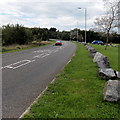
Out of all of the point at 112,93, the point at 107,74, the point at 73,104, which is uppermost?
the point at 107,74

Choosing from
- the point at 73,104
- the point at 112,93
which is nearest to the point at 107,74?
the point at 112,93

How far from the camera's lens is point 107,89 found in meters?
4.57

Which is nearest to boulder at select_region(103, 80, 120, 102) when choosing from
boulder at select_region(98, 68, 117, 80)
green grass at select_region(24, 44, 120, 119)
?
green grass at select_region(24, 44, 120, 119)

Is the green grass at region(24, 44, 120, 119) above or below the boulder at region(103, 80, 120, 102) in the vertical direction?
below

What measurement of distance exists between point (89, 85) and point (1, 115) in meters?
3.37

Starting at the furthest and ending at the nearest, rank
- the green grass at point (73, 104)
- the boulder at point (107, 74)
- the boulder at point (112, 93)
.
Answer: the boulder at point (107, 74) < the boulder at point (112, 93) < the green grass at point (73, 104)

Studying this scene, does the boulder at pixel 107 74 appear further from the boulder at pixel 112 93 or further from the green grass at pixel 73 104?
the boulder at pixel 112 93

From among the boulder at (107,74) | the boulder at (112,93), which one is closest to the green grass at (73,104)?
the boulder at (112,93)

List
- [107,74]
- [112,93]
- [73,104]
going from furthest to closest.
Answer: [107,74] → [112,93] → [73,104]

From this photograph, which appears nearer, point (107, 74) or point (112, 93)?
point (112, 93)

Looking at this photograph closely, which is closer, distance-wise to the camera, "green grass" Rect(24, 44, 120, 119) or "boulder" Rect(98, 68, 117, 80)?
"green grass" Rect(24, 44, 120, 119)

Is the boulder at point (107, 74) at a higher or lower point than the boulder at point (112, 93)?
higher

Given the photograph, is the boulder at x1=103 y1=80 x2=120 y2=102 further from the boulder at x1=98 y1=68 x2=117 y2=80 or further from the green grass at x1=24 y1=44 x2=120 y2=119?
the boulder at x1=98 y1=68 x2=117 y2=80

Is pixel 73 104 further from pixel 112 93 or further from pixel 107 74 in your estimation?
pixel 107 74
